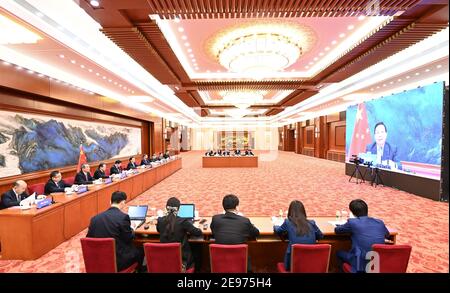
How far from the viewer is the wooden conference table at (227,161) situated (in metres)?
13.5

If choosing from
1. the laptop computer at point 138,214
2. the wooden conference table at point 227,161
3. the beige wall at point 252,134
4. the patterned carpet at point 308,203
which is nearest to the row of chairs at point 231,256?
the patterned carpet at point 308,203

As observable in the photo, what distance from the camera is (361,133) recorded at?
977 centimetres

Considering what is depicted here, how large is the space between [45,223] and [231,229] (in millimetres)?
3061

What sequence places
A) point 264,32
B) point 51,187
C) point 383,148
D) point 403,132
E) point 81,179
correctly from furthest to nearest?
point 383,148
point 403,132
point 81,179
point 264,32
point 51,187

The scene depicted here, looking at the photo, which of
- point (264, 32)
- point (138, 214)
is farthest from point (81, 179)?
point (264, 32)

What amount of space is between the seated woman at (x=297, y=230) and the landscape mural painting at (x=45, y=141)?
604 centimetres

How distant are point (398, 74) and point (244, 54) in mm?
5036

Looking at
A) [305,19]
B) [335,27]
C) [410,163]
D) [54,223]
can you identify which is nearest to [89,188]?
[54,223]

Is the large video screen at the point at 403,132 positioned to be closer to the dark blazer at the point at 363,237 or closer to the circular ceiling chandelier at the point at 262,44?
the circular ceiling chandelier at the point at 262,44

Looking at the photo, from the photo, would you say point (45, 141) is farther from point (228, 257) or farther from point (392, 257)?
point (392, 257)

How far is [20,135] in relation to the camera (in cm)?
554

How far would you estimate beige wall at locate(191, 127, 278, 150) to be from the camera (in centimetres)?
2950

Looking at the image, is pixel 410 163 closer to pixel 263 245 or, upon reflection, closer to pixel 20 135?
pixel 263 245

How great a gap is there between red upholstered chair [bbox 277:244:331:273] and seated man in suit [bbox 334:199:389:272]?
0.41 meters
